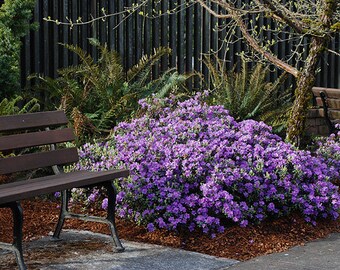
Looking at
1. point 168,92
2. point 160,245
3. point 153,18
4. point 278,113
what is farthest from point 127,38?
point 160,245

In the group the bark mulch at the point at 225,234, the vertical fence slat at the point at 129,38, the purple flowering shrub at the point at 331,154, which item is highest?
the vertical fence slat at the point at 129,38

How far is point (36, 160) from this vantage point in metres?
5.91

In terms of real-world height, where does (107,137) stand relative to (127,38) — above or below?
below

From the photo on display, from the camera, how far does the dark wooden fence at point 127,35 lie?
9305 millimetres

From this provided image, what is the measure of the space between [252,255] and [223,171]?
0.90m

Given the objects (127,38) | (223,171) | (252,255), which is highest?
(127,38)

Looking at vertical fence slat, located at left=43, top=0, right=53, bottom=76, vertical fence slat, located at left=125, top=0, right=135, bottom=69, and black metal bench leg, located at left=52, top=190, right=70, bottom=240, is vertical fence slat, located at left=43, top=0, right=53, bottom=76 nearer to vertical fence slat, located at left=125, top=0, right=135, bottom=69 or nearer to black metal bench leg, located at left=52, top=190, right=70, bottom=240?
vertical fence slat, located at left=125, top=0, right=135, bottom=69

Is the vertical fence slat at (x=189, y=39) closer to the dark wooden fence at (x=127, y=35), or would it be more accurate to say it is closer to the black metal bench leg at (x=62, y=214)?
the dark wooden fence at (x=127, y=35)

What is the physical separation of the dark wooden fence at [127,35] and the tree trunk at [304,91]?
1108 mm

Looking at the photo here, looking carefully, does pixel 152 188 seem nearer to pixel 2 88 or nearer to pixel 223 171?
pixel 223 171

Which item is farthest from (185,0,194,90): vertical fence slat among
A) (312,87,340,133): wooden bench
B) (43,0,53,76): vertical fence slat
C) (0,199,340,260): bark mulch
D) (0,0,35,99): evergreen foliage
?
(0,199,340,260): bark mulch

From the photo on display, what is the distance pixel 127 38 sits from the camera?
10266 mm

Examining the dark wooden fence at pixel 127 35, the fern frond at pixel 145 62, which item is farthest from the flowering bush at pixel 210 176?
the fern frond at pixel 145 62

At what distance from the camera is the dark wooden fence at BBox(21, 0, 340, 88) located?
9.30 meters
